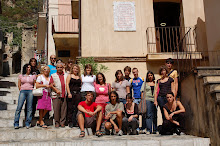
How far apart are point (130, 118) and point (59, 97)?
1.88 m

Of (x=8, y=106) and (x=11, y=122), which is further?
(x=8, y=106)

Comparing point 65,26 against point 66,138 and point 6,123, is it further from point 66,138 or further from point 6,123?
point 66,138

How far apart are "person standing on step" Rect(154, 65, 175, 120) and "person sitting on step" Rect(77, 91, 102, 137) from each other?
155 cm

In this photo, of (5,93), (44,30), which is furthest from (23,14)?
(5,93)

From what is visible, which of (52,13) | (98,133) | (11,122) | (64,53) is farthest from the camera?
(52,13)

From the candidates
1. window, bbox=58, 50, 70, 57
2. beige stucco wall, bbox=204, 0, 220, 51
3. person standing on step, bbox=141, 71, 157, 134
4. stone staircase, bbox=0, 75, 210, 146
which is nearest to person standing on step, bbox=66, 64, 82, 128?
stone staircase, bbox=0, 75, 210, 146

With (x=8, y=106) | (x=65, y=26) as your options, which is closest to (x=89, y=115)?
(x=8, y=106)

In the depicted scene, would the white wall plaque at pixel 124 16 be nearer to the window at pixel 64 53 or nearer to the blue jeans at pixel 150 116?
the blue jeans at pixel 150 116

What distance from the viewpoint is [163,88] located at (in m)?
6.52

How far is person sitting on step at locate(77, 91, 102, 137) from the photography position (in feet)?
19.4

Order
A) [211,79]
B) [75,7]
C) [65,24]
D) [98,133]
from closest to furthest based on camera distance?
[211,79], [98,133], [75,7], [65,24]

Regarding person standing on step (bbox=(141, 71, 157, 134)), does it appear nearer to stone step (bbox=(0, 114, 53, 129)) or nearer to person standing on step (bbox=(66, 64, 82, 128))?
person standing on step (bbox=(66, 64, 82, 128))

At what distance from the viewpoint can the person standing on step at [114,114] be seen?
6.14 meters

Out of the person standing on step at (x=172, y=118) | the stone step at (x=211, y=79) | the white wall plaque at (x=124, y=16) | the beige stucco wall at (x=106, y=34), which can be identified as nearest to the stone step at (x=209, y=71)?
the stone step at (x=211, y=79)
